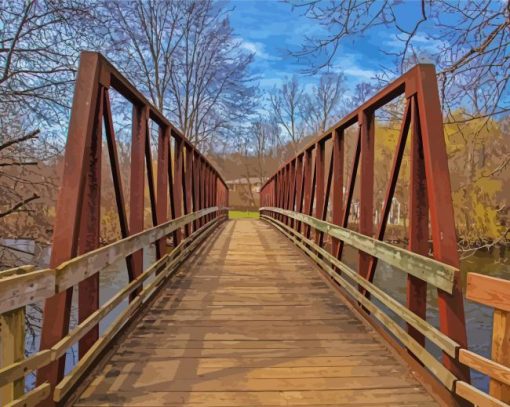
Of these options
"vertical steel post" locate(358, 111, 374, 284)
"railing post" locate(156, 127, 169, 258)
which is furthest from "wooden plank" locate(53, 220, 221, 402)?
"vertical steel post" locate(358, 111, 374, 284)

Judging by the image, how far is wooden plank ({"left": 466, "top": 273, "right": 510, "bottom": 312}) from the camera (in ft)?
7.09

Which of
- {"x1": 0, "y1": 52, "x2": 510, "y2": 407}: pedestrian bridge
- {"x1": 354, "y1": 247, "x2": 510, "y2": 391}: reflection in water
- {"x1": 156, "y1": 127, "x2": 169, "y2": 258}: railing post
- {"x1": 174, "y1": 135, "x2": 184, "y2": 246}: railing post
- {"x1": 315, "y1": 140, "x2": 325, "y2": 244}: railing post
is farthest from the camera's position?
{"x1": 354, "y1": 247, "x2": 510, "y2": 391}: reflection in water

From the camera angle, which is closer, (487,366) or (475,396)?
(487,366)

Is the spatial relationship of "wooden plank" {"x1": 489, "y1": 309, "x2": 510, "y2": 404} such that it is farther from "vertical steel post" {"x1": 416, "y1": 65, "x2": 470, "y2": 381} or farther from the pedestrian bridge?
"vertical steel post" {"x1": 416, "y1": 65, "x2": 470, "y2": 381}

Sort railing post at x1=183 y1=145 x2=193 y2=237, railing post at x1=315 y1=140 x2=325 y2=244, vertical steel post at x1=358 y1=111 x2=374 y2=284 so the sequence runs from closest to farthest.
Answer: vertical steel post at x1=358 y1=111 x2=374 y2=284
railing post at x1=315 y1=140 x2=325 y2=244
railing post at x1=183 y1=145 x2=193 y2=237

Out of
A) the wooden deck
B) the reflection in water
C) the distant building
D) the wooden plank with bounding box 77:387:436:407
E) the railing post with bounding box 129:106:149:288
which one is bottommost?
the reflection in water

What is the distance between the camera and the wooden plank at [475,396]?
2.12 meters

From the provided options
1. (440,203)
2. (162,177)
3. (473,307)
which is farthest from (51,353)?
(473,307)

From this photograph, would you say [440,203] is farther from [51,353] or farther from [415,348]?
[51,353]

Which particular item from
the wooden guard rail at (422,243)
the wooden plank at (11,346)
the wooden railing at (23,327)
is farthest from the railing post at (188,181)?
the wooden plank at (11,346)

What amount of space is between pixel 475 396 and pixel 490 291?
548 mm

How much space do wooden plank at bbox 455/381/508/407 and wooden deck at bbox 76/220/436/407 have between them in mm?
288

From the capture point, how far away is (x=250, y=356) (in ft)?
11.0

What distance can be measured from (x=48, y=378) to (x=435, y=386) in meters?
2.29
